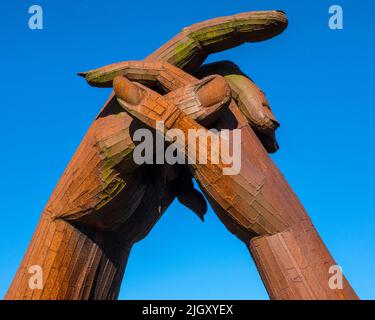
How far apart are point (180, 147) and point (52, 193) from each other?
165cm

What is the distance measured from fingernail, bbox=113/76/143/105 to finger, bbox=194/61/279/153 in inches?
41.2

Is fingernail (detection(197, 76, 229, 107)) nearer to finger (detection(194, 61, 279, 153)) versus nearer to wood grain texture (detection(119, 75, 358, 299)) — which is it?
wood grain texture (detection(119, 75, 358, 299))

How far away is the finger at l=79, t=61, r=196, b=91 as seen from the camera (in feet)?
18.1

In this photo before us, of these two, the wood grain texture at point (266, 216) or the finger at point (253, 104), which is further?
the finger at point (253, 104)

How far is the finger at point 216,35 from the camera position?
18.2ft

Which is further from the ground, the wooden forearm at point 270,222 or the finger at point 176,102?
the finger at point 176,102

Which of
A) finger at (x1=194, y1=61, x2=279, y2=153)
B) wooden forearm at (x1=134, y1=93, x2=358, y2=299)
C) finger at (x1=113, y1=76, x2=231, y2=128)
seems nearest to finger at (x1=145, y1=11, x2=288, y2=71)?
finger at (x1=194, y1=61, x2=279, y2=153)

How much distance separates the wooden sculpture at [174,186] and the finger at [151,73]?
0.01 metres

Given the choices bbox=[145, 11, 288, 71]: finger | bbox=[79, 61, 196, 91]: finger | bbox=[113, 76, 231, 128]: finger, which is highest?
bbox=[145, 11, 288, 71]: finger

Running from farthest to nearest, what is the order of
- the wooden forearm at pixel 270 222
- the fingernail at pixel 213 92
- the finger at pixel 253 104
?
the finger at pixel 253 104, the fingernail at pixel 213 92, the wooden forearm at pixel 270 222

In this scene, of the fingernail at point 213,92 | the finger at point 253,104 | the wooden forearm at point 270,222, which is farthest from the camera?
the finger at point 253,104

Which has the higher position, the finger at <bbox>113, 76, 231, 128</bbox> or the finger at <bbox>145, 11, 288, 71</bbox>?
the finger at <bbox>145, 11, 288, 71</bbox>

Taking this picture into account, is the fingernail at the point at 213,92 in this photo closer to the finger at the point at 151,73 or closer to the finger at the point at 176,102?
the finger at the point at 176,102

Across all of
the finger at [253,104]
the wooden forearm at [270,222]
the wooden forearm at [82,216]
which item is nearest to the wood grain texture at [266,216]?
the wooden forearm at [270,222]
